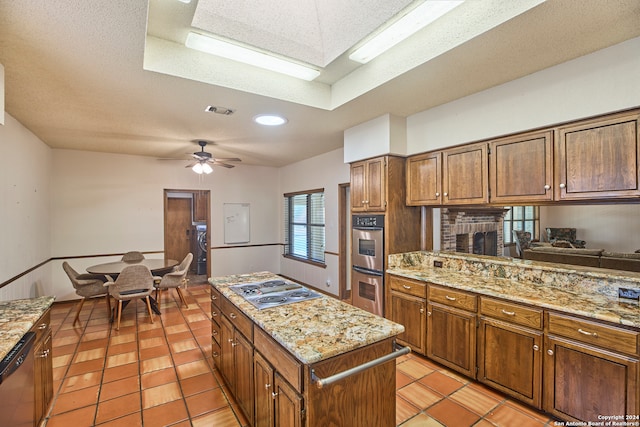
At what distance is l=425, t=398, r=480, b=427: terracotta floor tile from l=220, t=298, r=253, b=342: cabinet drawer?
1.47 m

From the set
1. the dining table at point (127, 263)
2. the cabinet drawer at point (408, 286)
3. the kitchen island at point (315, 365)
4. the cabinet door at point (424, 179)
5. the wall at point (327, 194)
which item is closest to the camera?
the kitchen island at point (315, 365)

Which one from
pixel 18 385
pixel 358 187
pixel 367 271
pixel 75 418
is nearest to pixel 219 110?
pixel 358 187

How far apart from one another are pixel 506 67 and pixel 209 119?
2.90 m

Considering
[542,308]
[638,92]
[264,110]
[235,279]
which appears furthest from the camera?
[264,110]

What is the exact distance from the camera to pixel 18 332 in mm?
1685

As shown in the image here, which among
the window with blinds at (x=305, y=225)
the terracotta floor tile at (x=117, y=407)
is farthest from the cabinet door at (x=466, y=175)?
the terracotta floor tile at (x=117, y=407)

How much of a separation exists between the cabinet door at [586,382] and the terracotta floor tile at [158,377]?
2.97m

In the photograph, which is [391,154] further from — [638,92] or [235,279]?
[235,279]

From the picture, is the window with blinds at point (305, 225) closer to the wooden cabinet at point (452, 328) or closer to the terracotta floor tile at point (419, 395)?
the wooden cabinet at point (452, 328)

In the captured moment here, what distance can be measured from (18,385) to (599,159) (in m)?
3.85

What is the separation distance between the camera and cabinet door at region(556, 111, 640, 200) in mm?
1956

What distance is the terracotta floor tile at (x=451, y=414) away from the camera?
2.08 m

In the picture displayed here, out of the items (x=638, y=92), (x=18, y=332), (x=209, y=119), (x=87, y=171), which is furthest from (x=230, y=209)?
(x=638, y=92)

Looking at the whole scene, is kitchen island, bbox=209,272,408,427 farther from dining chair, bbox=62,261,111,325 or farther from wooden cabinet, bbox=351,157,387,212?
dining chair, bbox=62,261,111,325
